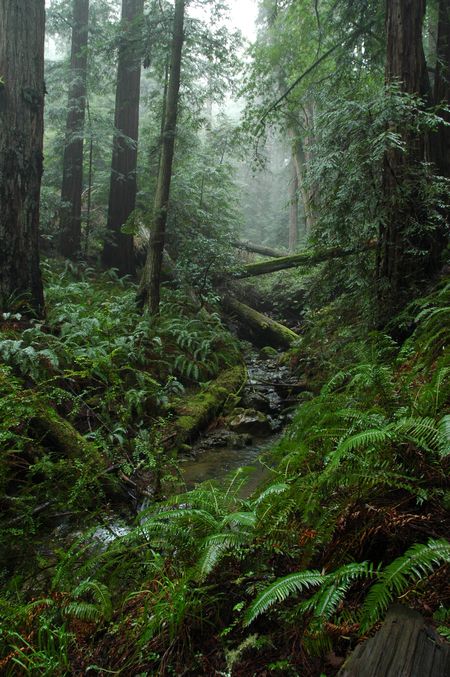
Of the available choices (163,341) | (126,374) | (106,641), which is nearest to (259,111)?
(163,341)

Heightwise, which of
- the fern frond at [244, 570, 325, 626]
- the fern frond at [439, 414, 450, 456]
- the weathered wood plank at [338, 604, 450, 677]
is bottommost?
the fern frond at [244, 570, 325, 626]

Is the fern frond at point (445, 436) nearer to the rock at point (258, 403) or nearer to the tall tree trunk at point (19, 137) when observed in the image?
the rock at point (258, 403)

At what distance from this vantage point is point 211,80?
10266 mm

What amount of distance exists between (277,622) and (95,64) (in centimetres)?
1463

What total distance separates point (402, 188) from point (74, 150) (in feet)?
33.7

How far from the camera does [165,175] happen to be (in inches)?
348


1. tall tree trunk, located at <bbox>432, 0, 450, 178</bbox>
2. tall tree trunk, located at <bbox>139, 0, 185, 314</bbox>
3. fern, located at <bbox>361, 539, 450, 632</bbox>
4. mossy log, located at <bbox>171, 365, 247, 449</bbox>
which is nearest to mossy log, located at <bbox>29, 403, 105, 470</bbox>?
mossy log, located at <bbox>171, 365, 247, 449</bbox>

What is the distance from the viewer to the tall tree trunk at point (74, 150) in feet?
39.2

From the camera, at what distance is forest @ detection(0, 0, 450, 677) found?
1.84 meters

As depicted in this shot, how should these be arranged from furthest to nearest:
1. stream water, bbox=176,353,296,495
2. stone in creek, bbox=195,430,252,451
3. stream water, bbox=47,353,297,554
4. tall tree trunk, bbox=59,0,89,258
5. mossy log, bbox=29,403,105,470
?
tall tree trunk, bbox=59,0,89,258 < stone in creek, bbox=195,430,252,451 < stream water, bbox=176,353,296,495 < mossy log, bbox=29,403,105,470 < stream water, bbox=47,353,297,554

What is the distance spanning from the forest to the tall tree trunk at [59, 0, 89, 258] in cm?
6

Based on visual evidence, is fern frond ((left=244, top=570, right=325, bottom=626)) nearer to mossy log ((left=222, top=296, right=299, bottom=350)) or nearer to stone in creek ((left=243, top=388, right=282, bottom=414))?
stone in creek ((left=243, top=388, right=282, bottom=414))

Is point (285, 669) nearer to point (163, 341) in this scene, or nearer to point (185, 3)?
point (163, 341)

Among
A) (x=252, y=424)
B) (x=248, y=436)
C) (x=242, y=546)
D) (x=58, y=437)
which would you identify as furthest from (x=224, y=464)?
(x=242, y=546)
